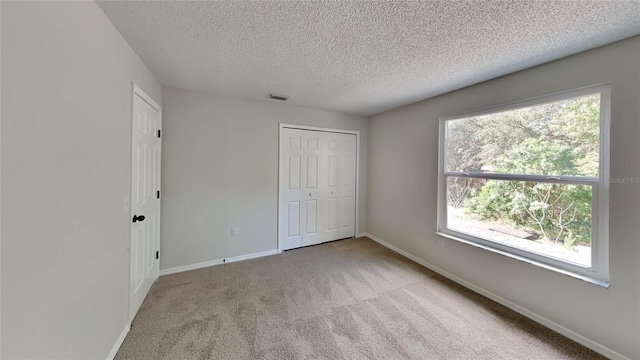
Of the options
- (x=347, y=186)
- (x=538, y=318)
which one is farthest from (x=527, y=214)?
(x=347, y=186)

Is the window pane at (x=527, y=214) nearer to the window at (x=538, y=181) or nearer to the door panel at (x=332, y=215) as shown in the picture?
the window at (x=538, y=181)

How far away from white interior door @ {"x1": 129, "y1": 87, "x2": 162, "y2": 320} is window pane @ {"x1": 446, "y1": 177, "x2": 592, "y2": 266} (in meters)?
3.44

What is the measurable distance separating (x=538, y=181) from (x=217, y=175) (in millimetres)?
3577

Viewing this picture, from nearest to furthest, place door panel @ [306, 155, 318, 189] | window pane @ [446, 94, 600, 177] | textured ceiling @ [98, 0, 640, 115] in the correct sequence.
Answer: textured ceiling @ [98, 0, 640, 115] → window pane @ [446, 94, 600, 177] → door panel @ [306, 155, 318, 189]

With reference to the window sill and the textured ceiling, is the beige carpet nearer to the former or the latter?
the window sill

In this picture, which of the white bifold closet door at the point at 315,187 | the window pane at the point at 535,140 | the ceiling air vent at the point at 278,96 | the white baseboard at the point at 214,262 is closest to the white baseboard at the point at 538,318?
the window pane at the point at 535,140

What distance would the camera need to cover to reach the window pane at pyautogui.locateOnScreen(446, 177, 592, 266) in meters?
1.77

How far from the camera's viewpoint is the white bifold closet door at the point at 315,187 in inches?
136

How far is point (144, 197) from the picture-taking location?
2119 mm

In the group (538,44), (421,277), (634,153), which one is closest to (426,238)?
(421,277)

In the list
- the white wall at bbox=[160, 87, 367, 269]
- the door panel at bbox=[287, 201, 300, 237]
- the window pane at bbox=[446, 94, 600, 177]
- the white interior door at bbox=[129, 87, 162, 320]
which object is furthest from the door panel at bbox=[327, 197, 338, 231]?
the white interior door at bbox=[129, 87, 162, 320]

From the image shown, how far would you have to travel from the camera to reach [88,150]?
48.9 inches

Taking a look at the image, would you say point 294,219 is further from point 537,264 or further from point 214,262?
point 537,264

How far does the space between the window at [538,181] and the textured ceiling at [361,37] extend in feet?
1.58
